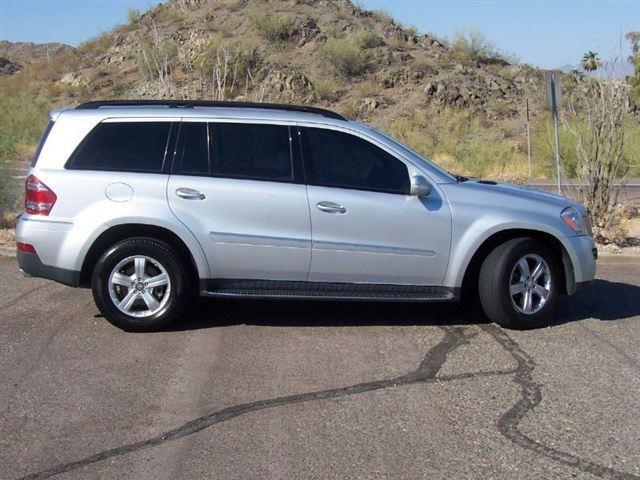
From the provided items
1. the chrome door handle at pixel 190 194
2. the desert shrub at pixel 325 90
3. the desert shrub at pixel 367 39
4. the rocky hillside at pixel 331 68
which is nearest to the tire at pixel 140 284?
the chrome door handle at pixel 190 194

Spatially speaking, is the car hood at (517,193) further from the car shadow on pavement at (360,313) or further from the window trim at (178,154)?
the window trim at (178,154)

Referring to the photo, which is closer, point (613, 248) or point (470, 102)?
point (613, 248)

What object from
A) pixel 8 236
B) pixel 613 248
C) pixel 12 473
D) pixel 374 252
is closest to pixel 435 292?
pixel 374 252

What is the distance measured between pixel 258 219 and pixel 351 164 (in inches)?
37.0

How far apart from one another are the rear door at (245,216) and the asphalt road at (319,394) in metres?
0.61

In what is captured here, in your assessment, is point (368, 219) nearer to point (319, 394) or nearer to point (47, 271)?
point (319, 394)

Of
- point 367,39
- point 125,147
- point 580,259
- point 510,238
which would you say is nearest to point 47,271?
point 125,147

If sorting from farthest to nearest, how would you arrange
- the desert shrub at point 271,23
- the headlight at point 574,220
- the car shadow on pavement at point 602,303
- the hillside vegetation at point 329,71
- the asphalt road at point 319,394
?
the desert shrub at point 271,23 → the hillside vegetation at point 329,71 → the car shadow on pavement at point 602,303 → the headlight at point 574,220 → the asphalt road at point 319,394

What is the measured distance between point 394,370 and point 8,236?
749cm

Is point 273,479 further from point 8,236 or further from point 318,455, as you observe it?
point 8,236

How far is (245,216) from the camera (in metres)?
7.64

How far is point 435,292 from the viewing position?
788cm

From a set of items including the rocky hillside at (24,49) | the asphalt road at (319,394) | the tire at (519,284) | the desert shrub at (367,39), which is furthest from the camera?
the rocky hillside at (24,49)

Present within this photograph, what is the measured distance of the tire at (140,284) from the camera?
7.64 m
